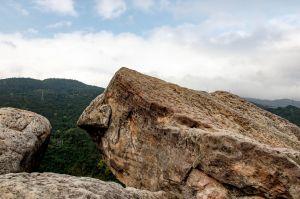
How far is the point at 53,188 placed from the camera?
1117cm

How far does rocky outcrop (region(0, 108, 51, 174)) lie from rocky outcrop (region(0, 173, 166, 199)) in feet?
17.4

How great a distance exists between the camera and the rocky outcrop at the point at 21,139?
17.1 meters

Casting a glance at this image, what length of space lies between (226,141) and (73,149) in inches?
4553

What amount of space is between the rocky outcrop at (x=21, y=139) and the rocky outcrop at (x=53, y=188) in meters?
5.30

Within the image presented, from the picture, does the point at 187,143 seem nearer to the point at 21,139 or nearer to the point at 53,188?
the point at 53,188

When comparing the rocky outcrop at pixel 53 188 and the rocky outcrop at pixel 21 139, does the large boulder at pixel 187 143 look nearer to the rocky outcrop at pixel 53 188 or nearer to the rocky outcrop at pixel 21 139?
the rocky outcrop at pixel 21 139

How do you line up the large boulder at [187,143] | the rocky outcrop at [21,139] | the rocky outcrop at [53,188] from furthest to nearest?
the rocky outcrop at [21,139] → the large boulder at [187,143] → the rocky outcrop at [53,188]

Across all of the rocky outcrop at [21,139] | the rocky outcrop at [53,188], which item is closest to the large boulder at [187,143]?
the rocky outcrop at [21,139]

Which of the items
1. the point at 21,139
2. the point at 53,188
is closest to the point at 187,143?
the point at 53,188

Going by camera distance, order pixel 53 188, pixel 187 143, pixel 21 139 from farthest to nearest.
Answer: pixel 21 139 → pixel 187 143 → pixel 53 188

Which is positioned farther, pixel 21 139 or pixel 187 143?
pixel 21 139

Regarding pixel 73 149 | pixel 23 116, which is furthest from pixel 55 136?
pixel 23 116

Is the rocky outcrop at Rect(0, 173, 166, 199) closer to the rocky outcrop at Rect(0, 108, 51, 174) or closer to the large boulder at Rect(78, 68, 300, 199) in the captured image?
the large boulder at Rect(78, 68, 300, 199)

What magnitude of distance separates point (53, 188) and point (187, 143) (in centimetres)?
683
